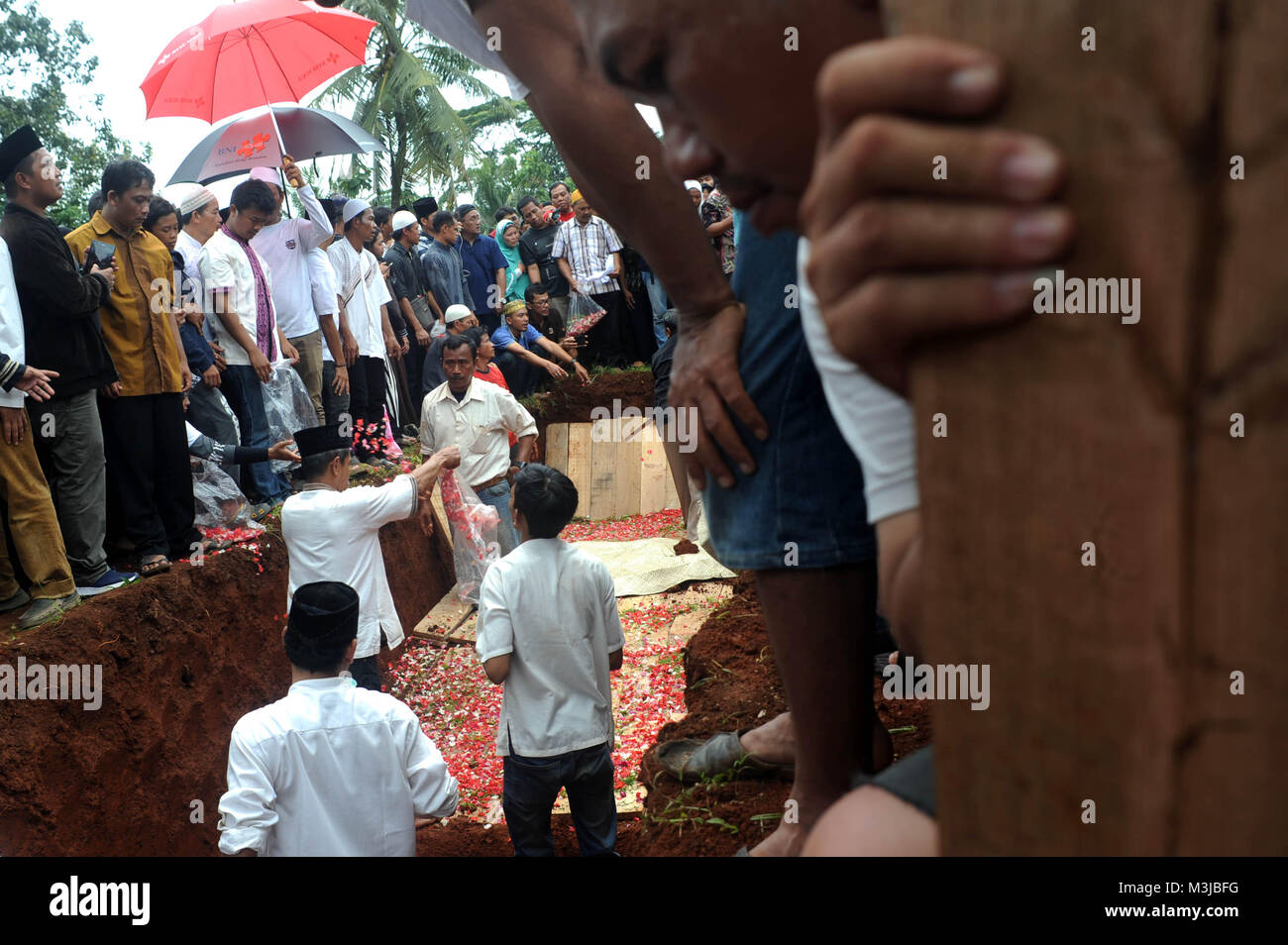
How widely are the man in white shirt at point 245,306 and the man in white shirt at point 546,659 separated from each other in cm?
338

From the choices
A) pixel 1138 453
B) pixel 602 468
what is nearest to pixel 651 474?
pixel 602 468

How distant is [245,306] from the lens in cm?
760

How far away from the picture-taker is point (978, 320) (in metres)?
0.52

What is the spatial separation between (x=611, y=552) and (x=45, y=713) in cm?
624

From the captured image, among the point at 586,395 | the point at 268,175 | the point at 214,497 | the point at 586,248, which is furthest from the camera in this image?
the point at 586,395

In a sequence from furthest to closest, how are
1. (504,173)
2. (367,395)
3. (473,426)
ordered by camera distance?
(504,173), (367,395), (473,426)

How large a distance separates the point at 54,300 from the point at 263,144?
381cm

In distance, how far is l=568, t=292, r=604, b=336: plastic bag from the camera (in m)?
13.2

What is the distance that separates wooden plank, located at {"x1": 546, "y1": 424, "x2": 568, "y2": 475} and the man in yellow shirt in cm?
676

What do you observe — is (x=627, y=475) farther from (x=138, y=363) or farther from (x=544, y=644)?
(x=544, y=644)

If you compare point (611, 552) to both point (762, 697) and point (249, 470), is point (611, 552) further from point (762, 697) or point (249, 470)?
point (762, 697)

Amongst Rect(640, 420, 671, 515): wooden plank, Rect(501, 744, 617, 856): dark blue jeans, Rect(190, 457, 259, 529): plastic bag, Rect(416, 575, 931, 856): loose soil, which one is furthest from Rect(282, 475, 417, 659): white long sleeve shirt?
Rect(640, 420, 671, 515): wooden plank

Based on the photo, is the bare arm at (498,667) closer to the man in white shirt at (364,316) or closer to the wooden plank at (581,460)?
the man in white shirt at (364,316)

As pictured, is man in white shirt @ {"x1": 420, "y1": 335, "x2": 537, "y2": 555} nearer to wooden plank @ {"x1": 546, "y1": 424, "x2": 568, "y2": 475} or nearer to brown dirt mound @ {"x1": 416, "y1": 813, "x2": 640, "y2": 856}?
wooden plank @ {"x1": 546, "y1": 424, "x2": 568, "y2": 475}
